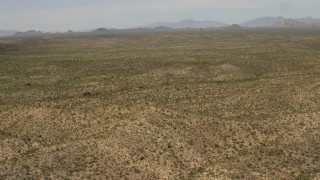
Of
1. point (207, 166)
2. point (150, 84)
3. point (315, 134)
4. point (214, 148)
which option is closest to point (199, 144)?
point (214, 148)

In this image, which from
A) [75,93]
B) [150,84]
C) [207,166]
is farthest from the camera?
[150,84]

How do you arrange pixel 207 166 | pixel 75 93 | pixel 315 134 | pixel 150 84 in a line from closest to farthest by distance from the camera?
1. pixel 207 166
2. pixel 315 134
3. pixel 75 93
4. pixel 150 84

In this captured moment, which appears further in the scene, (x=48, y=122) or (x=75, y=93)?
(x=75, y=93)

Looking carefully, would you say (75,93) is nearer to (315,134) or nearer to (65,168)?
(65,168)

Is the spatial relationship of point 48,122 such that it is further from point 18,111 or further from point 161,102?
point 161,102

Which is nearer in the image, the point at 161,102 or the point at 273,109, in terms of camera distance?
the point at 273,109

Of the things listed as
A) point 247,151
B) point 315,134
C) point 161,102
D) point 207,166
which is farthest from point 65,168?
point 315,134
